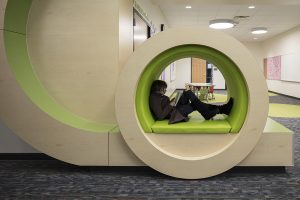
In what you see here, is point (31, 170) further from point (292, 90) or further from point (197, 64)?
point (197, 64)

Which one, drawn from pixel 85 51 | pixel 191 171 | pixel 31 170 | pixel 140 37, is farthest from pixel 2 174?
pixel 140 37

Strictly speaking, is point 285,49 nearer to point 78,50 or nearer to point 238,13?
point 238,13

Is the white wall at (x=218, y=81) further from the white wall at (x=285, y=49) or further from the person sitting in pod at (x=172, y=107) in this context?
the person sitting in pod at (x=172, y=107)

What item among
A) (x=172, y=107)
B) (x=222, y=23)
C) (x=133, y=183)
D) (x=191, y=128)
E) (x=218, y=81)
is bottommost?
(x=133, y=183)

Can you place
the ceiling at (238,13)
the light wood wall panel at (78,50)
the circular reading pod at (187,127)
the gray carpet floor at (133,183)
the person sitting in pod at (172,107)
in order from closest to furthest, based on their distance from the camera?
the gray carpet floor at (133,183) → the circular reading pod at (187,127) → the person sitting in pod at (172,107) → the light wood wall panel at (78,50) → the ceiling at (238,13)

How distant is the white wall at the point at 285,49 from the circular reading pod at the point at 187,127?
12.3 m

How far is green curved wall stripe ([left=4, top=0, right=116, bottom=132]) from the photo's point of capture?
411 centimetres

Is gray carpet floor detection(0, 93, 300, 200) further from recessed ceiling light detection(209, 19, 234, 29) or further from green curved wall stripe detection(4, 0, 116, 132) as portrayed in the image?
recessed ceiling light detection(209, 19, 234, 29)

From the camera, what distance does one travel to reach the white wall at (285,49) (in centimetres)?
1530

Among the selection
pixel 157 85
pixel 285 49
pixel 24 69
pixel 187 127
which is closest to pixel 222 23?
pixel 285 49

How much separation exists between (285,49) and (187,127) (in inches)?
589

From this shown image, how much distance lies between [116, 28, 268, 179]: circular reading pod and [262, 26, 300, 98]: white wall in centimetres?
1233

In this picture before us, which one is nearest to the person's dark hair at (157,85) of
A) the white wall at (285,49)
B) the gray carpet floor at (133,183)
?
the gray carpet floor at (133,183)

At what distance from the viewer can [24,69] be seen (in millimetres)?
4410
